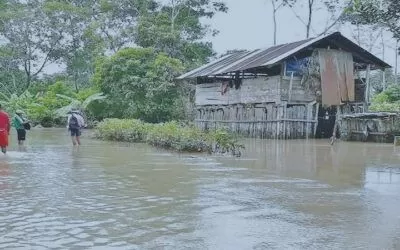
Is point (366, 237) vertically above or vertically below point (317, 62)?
below

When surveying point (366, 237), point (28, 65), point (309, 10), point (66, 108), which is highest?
point (309, 10)

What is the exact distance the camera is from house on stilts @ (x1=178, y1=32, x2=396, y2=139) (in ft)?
86.8

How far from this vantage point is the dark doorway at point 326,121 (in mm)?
28047

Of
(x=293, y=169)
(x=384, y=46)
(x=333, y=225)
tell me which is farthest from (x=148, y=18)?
(x=333, y=225)

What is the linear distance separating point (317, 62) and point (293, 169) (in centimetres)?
1548

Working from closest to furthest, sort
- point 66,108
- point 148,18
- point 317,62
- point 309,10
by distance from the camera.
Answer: point 317,62
point 66,108
point 148,18
point 309,10

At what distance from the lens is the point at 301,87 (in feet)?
88.7

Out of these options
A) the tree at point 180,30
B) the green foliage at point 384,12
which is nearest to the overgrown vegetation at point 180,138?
the green foliage at point 384,12

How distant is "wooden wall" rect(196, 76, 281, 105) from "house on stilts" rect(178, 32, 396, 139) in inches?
1.9

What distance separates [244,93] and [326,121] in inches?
180

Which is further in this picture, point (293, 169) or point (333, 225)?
point (293, 169)

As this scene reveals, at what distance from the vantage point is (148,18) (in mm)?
39344

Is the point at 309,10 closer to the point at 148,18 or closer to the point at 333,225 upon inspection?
the point at 148,18

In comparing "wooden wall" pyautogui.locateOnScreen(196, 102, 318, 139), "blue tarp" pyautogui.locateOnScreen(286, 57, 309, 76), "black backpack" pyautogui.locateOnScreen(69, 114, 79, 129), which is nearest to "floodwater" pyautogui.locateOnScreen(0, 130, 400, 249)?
"black backpack" pyautogui.locateOnScreen(69, 114, 79, 129)
